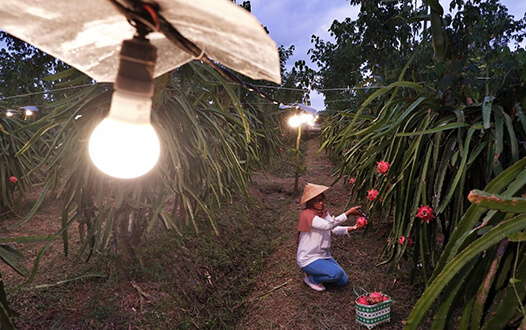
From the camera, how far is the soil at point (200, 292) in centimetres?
237

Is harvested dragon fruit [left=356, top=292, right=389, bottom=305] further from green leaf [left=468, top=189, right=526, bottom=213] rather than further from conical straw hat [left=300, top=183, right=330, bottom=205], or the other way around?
green leaf [left=468, top=189, right=526, bottom=213]

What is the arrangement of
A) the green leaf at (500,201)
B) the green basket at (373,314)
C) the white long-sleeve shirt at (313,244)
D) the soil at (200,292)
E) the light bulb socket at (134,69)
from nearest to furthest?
the light bulb socket at (134,69), the green leaf at (500,201), the green basket at (373,314), the soil at (200,292), the white long-sleeve shirt at (313,244)

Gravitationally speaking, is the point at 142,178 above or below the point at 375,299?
above

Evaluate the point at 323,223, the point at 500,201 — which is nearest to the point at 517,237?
the point at 500,201

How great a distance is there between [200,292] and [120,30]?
9.00 feet

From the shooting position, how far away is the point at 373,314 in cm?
217

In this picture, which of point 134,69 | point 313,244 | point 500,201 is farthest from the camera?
point 313,244

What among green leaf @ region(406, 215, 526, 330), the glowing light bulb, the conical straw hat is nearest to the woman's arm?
the conical straw hat

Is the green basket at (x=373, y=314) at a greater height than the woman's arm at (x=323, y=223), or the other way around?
the woman's arm at (x=323, y=223)

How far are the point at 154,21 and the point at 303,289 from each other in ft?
8.81

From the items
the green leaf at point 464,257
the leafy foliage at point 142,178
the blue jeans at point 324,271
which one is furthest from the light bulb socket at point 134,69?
the blue jeans at point 324,271

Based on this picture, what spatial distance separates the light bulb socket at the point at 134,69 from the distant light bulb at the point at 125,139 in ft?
0.05

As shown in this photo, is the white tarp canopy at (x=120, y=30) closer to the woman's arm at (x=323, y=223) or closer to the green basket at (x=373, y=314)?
the green basket at (x=373, y=314)

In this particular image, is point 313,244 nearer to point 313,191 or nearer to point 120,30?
point 313,191
